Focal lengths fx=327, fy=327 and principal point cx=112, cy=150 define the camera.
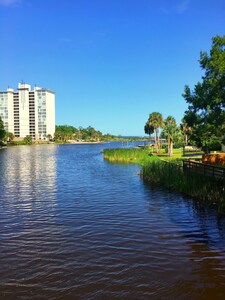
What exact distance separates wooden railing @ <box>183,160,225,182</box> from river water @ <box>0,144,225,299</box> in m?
2.31

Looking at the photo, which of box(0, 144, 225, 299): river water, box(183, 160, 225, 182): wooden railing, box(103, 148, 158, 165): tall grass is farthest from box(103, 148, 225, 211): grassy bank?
box(103, 148, 158, 165): tall grass

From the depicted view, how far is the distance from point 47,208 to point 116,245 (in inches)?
325

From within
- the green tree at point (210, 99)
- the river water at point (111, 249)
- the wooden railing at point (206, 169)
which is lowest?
the river water at point (111, 249)

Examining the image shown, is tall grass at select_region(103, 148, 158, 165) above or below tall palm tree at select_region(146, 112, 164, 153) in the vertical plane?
below

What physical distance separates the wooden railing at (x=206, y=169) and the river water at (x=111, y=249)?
7.58 feet

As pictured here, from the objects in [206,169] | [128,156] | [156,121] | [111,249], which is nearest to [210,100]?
[206,169]

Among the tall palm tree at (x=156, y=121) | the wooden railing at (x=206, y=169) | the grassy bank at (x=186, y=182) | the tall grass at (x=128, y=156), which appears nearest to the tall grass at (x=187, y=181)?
the grassy bank at (x=186, y=182)

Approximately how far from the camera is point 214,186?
2009 centimetres

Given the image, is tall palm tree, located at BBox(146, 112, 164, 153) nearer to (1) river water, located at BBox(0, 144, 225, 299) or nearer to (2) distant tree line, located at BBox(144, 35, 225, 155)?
(2) distant tree line, located at BBox(144, 35, 225, 155)

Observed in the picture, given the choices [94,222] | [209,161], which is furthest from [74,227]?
[209,161]

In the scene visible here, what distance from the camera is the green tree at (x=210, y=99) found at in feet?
62.4

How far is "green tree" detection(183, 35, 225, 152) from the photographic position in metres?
19.0

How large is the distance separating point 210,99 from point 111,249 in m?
12.8

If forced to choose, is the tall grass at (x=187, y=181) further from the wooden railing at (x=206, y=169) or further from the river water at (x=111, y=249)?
the river water at (x=111, y=249)
